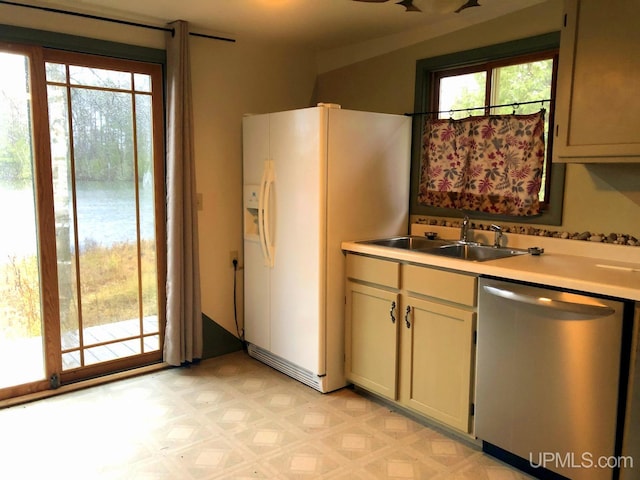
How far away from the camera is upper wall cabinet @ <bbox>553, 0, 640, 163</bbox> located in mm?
2162

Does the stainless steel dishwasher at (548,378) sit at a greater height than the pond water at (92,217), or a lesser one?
lesser

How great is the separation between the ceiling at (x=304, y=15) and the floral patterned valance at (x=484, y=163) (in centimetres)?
63

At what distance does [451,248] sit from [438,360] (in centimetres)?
77

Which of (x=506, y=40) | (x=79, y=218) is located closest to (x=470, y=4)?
(x=506, y=40)

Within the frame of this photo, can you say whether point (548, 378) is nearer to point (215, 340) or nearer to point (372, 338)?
point (372, 338)

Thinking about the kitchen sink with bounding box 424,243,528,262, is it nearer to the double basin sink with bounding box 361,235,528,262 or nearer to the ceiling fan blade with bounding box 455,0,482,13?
the double basin sink with bounding box 361,235,528,262

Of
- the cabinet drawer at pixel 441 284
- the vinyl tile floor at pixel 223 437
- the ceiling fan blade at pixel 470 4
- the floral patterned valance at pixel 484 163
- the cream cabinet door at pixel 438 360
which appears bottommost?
A: the vinyl tile floor at pixel 223 437

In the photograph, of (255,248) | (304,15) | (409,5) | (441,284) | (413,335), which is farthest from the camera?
(255,248)

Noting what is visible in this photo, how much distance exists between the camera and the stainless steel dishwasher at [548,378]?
2.00 meters

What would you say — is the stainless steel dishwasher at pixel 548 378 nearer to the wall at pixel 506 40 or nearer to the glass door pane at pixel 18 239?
the wall at pixel 506 40

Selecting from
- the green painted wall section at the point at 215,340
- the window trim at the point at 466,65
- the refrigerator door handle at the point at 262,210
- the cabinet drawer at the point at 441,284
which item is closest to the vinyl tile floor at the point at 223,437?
the green painted wall section at the point at 215,340

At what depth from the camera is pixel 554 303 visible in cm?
211

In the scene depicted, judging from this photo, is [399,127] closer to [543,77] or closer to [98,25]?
[543,77]

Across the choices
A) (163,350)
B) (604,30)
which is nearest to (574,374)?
(604,30)
